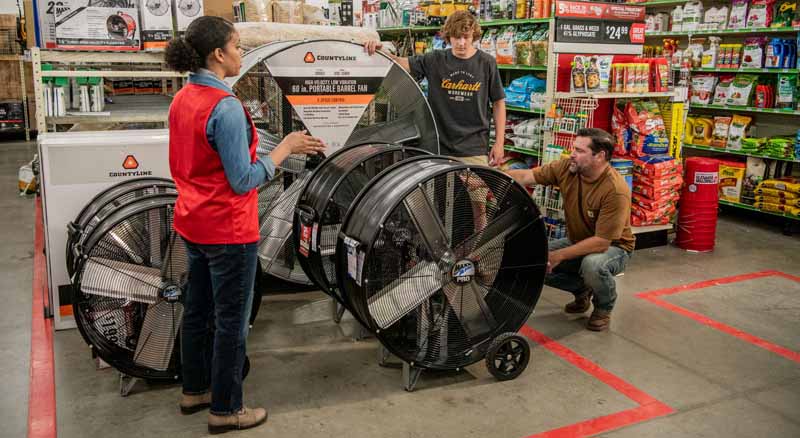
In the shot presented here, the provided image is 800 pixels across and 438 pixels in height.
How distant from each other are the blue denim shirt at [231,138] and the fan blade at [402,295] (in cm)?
79

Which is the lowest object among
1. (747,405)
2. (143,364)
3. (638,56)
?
(747,405)

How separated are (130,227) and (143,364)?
596 mm

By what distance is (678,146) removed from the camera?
5691 mm

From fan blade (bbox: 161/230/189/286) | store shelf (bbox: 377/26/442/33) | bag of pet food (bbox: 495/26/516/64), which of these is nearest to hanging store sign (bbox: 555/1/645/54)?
bag of pet food (bbox: 495/26/516/64)

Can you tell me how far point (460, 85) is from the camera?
172 inches

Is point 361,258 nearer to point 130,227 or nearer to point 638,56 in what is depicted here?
point 130,227

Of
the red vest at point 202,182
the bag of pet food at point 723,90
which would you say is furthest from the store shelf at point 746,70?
the red vest at point 202,182

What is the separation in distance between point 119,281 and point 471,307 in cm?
154

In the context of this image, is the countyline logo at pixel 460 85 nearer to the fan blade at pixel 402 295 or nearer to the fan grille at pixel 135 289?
the fan blade at pixel 402 295

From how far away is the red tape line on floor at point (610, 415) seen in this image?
2.89 metres

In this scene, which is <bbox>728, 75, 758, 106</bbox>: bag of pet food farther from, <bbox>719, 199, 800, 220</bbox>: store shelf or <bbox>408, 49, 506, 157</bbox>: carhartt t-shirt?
<bbox>408, 49, 506, 157</bbox>: carhartt t-shirt

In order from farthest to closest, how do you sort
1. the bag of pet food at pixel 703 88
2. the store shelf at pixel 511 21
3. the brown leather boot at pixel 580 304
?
the bag of pet food at pixel 703 88, the store shelf at pixel 511 21, the brown leather boot at pixel 580 304

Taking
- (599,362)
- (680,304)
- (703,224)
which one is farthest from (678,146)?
(599,362)

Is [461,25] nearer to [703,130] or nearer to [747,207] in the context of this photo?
[747,207]
